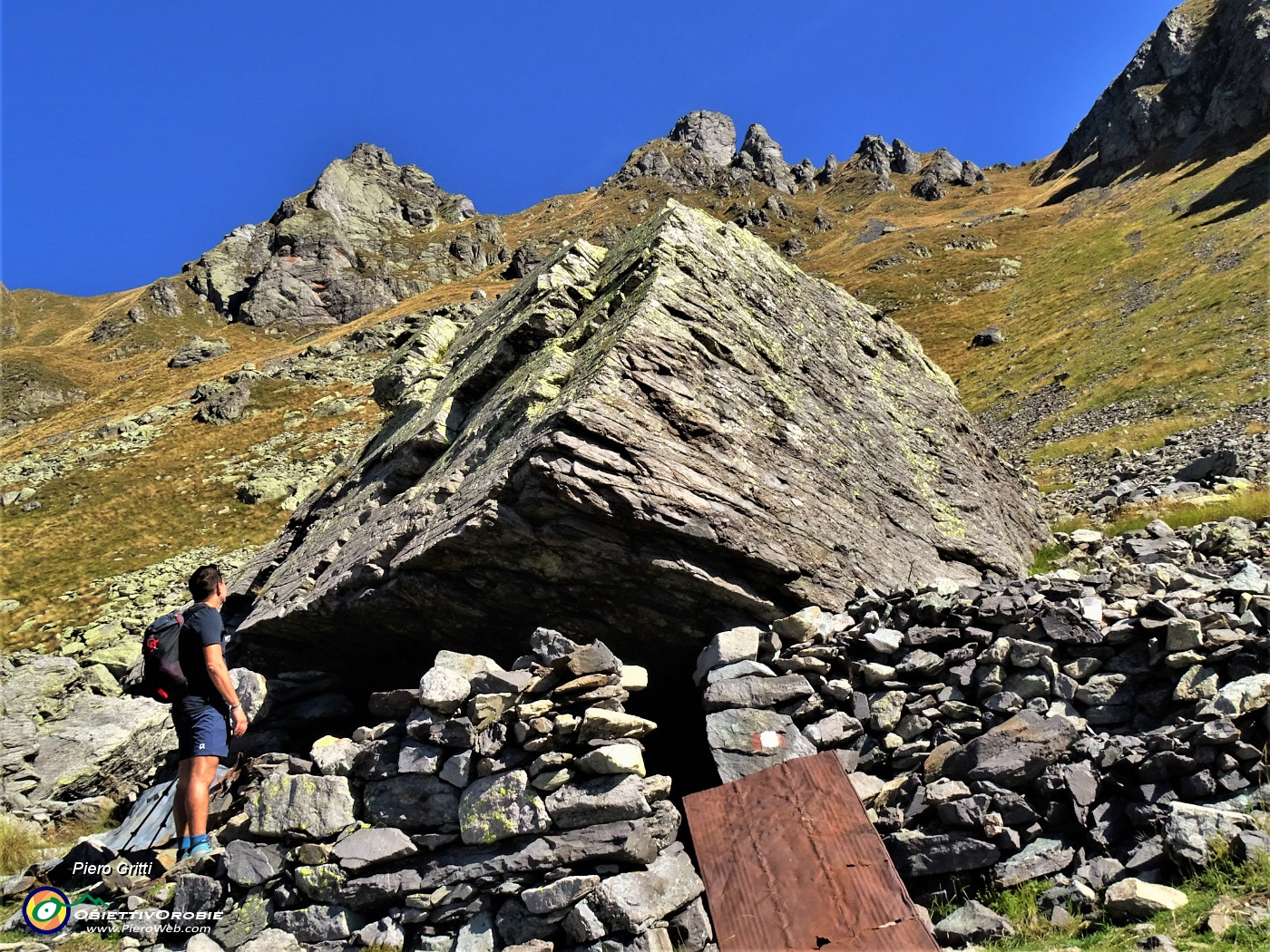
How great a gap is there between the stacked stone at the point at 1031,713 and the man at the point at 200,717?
6174 mm

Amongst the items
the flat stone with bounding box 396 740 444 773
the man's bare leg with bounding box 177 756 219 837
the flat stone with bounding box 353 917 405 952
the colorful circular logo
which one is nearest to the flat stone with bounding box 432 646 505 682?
the flat stone with bounding box 396 740 444 773

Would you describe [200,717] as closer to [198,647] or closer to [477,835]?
[198,647]

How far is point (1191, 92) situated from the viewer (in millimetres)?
128500

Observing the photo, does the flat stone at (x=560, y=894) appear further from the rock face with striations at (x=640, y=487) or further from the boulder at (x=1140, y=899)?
the boulder at (x=1140, y=899)

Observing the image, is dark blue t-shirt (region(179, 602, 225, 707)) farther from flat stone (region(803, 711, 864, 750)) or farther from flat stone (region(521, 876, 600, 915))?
flat stone (region(803, 711, 864, 750))

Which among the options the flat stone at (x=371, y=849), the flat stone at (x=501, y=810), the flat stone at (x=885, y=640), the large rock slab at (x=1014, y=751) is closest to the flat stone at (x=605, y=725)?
the flat stone at (x=501, y=810)

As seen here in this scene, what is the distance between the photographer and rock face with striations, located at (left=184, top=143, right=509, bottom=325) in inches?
5192

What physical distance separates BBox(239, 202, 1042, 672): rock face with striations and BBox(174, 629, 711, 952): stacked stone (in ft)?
6.17

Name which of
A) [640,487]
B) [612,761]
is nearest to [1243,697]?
[612,761]

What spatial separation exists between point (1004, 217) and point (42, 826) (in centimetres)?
16171

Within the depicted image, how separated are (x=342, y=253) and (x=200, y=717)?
155 metres

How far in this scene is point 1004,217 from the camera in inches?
5335

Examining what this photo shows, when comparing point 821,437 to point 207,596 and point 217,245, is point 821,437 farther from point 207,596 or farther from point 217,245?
point 217,245

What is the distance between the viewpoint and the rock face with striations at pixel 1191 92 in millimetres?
107938
